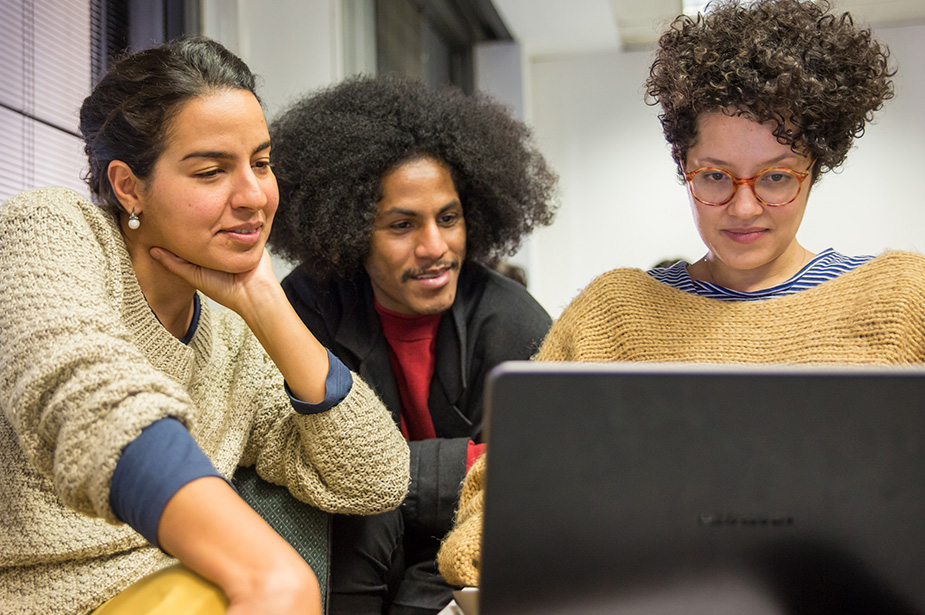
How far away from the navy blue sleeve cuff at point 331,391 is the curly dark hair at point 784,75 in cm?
64

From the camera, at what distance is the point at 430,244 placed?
5.77 feet

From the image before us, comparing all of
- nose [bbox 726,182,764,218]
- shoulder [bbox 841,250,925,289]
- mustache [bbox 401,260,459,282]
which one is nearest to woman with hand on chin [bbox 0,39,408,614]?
mustache [bbox 401,260,459,282]

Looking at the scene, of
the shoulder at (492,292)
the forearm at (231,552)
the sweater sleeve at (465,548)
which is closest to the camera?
the forearm at (231,552)

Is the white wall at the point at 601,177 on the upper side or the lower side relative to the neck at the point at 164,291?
upper

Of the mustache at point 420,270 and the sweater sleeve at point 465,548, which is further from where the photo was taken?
the mustache at point 420,270

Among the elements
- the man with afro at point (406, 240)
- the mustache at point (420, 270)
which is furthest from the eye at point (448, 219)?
the mustache at point (420, 270)

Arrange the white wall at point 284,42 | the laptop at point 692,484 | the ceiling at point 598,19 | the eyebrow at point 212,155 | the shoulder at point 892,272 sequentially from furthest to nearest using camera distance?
the ceiling at point 598,19 < the white wall at point 284,42 < the eyebrow at point 212,155 < the shoulder at point 892,272 < the laptop at point 692,484

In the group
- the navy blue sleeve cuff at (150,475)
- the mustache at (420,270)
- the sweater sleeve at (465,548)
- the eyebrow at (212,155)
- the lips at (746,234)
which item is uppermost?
the eyebrow at (212,155)

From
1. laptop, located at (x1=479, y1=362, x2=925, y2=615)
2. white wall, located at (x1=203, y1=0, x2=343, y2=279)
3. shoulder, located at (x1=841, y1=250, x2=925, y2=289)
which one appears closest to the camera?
laptop, located at (x1=479, y1=362, x2=925, y2=615)

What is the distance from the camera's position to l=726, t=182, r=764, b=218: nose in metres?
1.16

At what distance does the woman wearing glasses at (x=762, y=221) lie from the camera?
Answer: 3.70 ft

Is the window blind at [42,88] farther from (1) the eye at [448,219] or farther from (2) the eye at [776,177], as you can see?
(2) the eye at [776,177]

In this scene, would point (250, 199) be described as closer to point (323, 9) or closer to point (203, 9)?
point (203, 9)

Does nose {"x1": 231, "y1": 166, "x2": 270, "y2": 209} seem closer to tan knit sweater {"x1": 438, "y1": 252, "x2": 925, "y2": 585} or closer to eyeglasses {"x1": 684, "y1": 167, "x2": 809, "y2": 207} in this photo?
tan knit sweater {"x1": 438, "y1": 252, "x2": 925, "y2": 585}
